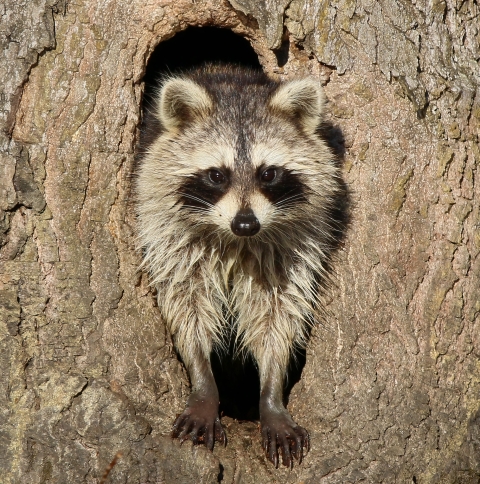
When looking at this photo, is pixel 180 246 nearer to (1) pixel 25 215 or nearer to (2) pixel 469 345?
(1) pixel 25 215

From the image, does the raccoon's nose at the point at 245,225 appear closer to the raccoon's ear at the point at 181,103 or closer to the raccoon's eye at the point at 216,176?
the raccoon's eye at the point at 216,176

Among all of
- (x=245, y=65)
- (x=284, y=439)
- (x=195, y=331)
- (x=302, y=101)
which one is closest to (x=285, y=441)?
(x=284, y=439)

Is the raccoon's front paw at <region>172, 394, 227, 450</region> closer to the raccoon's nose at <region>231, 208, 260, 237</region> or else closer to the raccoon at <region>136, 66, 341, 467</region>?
the raccoon at <region>136, 66, 341, 467</region>

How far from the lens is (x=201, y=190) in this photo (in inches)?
142

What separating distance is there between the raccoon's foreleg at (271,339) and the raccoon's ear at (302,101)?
93 centimetres

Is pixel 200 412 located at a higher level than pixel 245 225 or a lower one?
lower

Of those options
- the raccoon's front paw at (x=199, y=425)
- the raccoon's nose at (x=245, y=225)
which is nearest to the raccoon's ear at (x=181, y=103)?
the raccoon's nose at (x=245, y=225)

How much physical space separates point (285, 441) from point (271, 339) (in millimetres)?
608

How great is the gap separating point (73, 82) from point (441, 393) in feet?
7.58

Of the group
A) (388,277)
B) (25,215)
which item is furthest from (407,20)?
(25,215)

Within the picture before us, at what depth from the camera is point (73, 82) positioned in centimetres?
356

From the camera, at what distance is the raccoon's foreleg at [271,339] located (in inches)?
150

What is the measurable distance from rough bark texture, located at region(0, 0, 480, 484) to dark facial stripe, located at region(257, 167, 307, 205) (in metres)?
0.29

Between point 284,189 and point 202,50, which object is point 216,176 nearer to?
point 284,189
